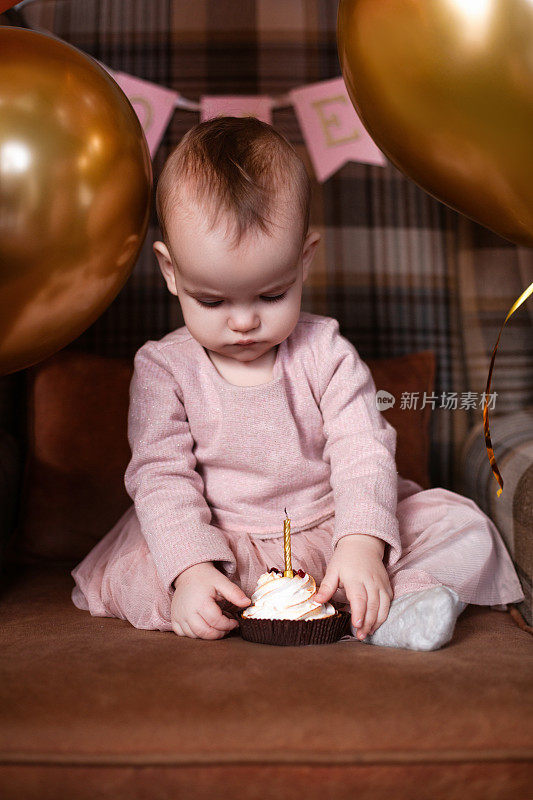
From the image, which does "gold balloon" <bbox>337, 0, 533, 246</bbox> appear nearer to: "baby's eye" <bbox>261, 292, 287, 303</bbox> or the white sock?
"baby's eye" <bbox>261, 292, 287, 303</bbox>

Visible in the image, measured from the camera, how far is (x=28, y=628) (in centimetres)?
87

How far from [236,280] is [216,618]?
0.37m

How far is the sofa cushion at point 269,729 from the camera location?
601mm

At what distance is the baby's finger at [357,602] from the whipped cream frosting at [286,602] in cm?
3

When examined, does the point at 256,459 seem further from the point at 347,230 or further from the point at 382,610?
the point at 347,230

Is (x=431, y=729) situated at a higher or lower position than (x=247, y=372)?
lower

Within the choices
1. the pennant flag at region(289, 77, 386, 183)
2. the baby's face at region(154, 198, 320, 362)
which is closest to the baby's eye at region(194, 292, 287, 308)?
the baby's face at region(154, 198, 320, 362)

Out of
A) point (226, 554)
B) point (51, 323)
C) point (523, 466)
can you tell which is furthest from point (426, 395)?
point (51, 323)

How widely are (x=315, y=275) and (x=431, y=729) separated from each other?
36.5 inches

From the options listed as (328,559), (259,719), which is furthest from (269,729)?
(328,559)

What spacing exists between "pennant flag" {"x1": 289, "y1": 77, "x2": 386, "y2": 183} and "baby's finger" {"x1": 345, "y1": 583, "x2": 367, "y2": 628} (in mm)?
822

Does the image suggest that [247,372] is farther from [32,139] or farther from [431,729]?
[431,729]

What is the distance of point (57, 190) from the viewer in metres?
0.70

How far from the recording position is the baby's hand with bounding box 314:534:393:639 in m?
0.85
